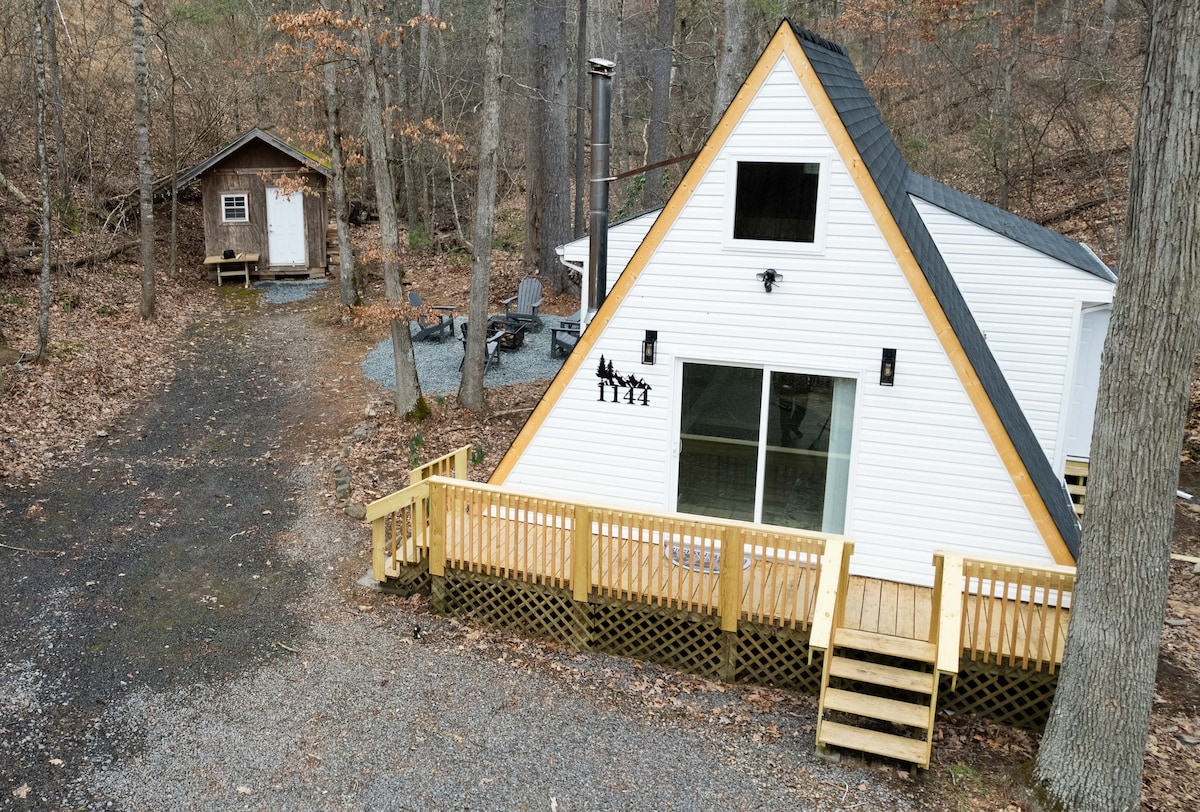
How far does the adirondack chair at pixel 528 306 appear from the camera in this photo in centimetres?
1844

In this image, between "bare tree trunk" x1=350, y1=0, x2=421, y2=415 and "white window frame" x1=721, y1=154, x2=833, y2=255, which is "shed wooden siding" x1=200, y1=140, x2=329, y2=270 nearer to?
"bare tree trunk" x1=350, y1=0, x2=421, y2=415

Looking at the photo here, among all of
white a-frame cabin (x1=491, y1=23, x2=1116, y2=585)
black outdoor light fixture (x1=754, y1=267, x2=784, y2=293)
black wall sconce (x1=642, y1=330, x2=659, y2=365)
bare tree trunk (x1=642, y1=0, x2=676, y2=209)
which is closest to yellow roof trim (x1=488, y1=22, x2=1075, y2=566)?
white a-frame cabin (x1=491, y1=23, x2=1116, y2=585)

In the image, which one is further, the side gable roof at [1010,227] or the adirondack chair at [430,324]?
the adirondack chair at [430,324]

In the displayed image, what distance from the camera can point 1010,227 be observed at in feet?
33.3

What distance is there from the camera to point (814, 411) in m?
7.79

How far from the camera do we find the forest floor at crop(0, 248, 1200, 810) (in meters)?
6.12

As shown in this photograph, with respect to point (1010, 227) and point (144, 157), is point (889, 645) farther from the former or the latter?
point (144, 157)

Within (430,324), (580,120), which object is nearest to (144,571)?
(430,324)

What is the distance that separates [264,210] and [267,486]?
47.8 feet

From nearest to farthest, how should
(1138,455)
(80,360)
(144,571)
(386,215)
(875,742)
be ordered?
(1138,455) → (875,742) → (144,571) → (386,215) → (80,360)

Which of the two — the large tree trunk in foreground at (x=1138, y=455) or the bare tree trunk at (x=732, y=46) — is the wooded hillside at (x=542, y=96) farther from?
the large tree trunk in foreground at (x=1138, y=455)

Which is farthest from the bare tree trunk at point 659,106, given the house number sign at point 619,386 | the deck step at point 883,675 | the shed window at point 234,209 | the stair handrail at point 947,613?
the deck step at point 883,675

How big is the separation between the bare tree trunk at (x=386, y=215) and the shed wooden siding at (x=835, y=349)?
5467mm

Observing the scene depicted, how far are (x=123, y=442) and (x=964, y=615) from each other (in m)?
11.1
